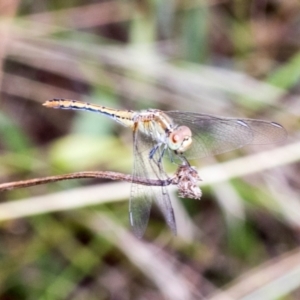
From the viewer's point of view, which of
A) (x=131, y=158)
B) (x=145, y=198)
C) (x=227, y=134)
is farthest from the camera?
(x=131, y=158)

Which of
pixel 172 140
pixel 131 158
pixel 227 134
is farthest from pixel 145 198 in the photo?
pixel 131 158

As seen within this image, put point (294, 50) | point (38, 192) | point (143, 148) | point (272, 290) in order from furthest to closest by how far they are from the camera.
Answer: point (294, 50) → point (38, 192) → point (272, 290) → point (143, 148)

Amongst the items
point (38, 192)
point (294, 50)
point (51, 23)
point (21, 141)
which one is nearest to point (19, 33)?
point (51, 23)

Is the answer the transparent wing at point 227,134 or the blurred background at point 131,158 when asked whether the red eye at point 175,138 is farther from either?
the blurred background at point 131,158

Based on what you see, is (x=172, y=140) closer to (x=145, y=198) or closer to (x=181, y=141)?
(x=181, y=141)

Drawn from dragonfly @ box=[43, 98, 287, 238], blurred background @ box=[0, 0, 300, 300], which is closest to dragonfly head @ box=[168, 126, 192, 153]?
dragonfly @ box=[43, 98, 287, 238]

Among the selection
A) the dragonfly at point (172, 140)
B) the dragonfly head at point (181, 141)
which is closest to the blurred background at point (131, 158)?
the dragonfly at point (172, 140)

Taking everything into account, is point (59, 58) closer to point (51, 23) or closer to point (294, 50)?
point (51, 23)
